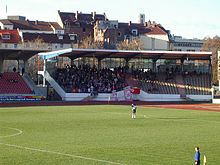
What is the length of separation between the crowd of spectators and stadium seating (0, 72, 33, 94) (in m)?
4.37

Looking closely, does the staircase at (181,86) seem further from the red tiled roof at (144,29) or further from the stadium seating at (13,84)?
the red tiled roof at (144,29)

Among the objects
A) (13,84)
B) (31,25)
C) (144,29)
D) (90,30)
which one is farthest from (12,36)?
(13,84)

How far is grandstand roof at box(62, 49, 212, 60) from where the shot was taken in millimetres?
68875

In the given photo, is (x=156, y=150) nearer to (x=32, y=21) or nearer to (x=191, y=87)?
(x=191, y=87)

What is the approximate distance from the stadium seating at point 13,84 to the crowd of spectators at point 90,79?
14.4ft

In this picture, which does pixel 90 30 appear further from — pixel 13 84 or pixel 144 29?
pixel 13 84

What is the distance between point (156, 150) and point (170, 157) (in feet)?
6.11

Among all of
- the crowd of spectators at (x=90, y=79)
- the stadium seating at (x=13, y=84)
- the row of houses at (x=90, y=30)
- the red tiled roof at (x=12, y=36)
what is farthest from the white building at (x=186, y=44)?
the stadium seating at (x=13, y=84)

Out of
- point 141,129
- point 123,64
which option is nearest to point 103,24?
point 123,64

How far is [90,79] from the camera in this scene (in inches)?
2768

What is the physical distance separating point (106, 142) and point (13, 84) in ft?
147

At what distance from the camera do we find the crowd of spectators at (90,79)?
221 ft

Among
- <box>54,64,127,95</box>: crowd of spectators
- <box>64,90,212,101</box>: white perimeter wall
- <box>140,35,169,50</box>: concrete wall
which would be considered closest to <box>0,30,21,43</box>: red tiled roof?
<box>140,35,169,50</box>: concrete wall

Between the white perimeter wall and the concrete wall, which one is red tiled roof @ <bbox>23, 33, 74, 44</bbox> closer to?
the concrete wall
